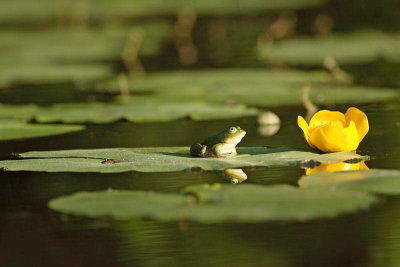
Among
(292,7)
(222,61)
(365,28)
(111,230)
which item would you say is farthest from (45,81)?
(292,7)

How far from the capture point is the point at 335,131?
4.76m

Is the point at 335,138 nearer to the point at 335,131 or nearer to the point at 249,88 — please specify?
the point at 335,131

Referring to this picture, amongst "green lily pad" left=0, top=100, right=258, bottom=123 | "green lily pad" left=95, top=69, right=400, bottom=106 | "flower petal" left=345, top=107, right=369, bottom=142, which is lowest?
"flower petal" left=345, top=107, right=369, bottom=142

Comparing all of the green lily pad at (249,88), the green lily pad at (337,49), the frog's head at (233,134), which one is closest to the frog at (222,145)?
the frog's head at (233,134)

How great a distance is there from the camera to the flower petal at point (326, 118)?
5023 mm

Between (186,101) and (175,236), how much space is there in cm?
398

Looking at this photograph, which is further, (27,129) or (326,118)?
(27,129)

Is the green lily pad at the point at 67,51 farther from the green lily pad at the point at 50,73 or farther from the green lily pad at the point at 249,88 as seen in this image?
the green lily pad at the point at 249,88

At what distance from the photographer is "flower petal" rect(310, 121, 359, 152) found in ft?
15.7

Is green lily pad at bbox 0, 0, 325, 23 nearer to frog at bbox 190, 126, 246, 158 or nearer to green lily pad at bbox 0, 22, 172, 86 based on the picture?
green lily pad at bbox 0, 22, 172, 86

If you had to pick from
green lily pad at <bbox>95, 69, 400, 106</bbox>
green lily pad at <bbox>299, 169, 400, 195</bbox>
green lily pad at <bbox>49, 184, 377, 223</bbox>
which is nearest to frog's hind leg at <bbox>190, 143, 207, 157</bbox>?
green lily pad at <bbox>299, 169, 400, 195</bbox>

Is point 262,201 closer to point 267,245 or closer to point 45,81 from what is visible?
point 267,245

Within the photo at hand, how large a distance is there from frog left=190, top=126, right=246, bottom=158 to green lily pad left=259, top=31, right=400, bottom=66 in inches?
201

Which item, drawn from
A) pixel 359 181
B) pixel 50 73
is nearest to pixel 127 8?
pixel 50 73
